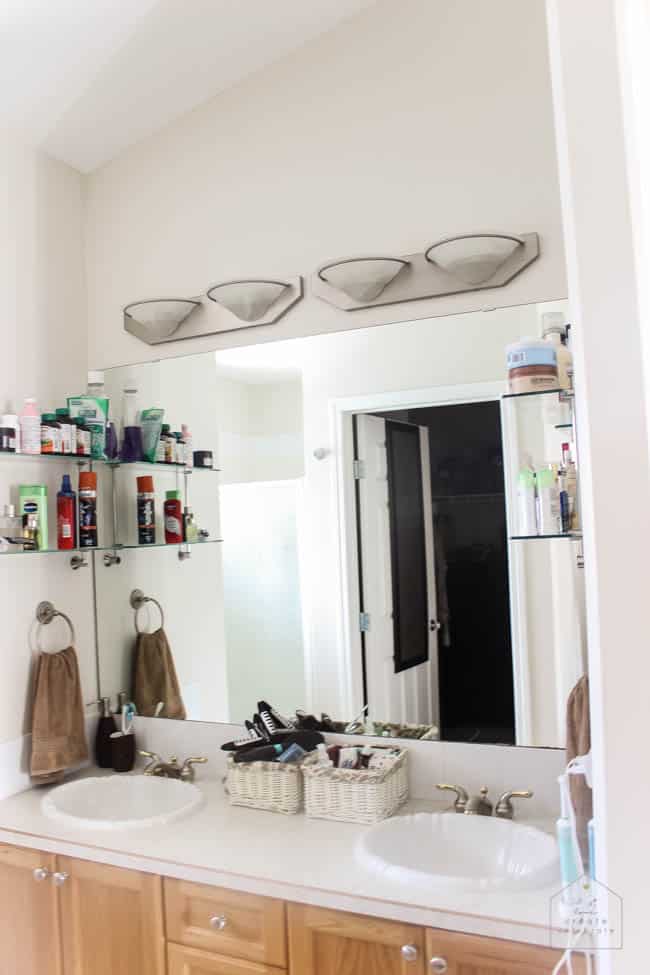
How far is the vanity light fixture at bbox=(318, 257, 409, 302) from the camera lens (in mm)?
1989

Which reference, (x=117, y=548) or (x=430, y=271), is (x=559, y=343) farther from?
(x=117, y=548)

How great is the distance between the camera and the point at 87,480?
2.27 m

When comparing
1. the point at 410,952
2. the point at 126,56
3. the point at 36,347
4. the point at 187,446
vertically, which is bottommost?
the point at 410,952

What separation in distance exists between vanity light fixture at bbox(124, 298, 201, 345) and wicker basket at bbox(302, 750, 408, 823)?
123 cm

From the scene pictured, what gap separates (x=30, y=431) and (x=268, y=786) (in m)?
1.07

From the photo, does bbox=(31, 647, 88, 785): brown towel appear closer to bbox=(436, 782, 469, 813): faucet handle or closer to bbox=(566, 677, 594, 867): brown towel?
bbox=(436, 782, 469, 813): faucet handle

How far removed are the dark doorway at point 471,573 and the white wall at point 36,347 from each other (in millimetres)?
1063

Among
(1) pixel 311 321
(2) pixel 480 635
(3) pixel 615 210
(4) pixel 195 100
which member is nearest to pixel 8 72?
(4) pixel 195 100

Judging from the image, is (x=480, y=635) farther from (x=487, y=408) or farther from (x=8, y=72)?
(x=8, y=72)

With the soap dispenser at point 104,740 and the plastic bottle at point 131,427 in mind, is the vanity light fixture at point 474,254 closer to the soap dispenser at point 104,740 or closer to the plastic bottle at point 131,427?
the plastic bottle at point 131,427

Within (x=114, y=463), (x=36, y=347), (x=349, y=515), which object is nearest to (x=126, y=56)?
(x=36, y=347)

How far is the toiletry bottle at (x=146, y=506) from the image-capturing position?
2393 mm

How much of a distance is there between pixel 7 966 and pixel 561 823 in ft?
4.52

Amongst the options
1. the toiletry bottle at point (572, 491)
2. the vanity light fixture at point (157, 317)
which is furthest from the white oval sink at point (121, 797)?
the vanity light fixture at point (157, 317)
